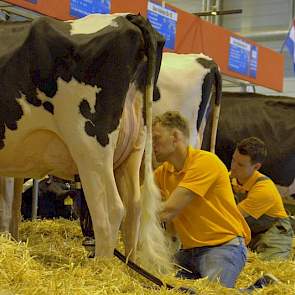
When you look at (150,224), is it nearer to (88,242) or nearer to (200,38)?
(88,242)

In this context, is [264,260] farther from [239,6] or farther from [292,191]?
[239,6]

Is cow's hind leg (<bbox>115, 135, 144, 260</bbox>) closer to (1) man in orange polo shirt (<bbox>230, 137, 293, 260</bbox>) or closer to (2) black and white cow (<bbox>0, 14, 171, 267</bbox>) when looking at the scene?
(2) black and white cow (<bbox>0, 14, 171, 267</bbox>)

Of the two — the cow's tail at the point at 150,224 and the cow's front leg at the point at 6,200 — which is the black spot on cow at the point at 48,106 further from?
the cow's front leg at the point at 6,200

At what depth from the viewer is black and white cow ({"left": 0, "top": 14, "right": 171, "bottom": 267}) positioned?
140 inches

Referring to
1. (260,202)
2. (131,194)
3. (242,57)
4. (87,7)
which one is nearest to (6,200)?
(131,194)

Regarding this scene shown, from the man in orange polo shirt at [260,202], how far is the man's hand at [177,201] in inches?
41.3

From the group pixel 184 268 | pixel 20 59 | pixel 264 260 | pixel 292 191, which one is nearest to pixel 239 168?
pixel 264 260

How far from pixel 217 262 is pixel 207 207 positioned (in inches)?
12.5

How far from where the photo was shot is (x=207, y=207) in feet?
12.4

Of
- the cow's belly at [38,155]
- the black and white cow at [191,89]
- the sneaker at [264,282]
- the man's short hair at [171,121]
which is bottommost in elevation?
the sneaker at [264,282]

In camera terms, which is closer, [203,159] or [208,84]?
[203,159]

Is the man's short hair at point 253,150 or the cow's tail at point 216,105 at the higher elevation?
the cow's tail at point 216,105

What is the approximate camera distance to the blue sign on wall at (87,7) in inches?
238

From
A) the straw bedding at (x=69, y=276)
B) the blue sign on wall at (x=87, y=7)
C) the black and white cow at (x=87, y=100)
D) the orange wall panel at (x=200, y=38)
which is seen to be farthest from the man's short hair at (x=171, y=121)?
the blue sign on wall at (x=87, y=7)
